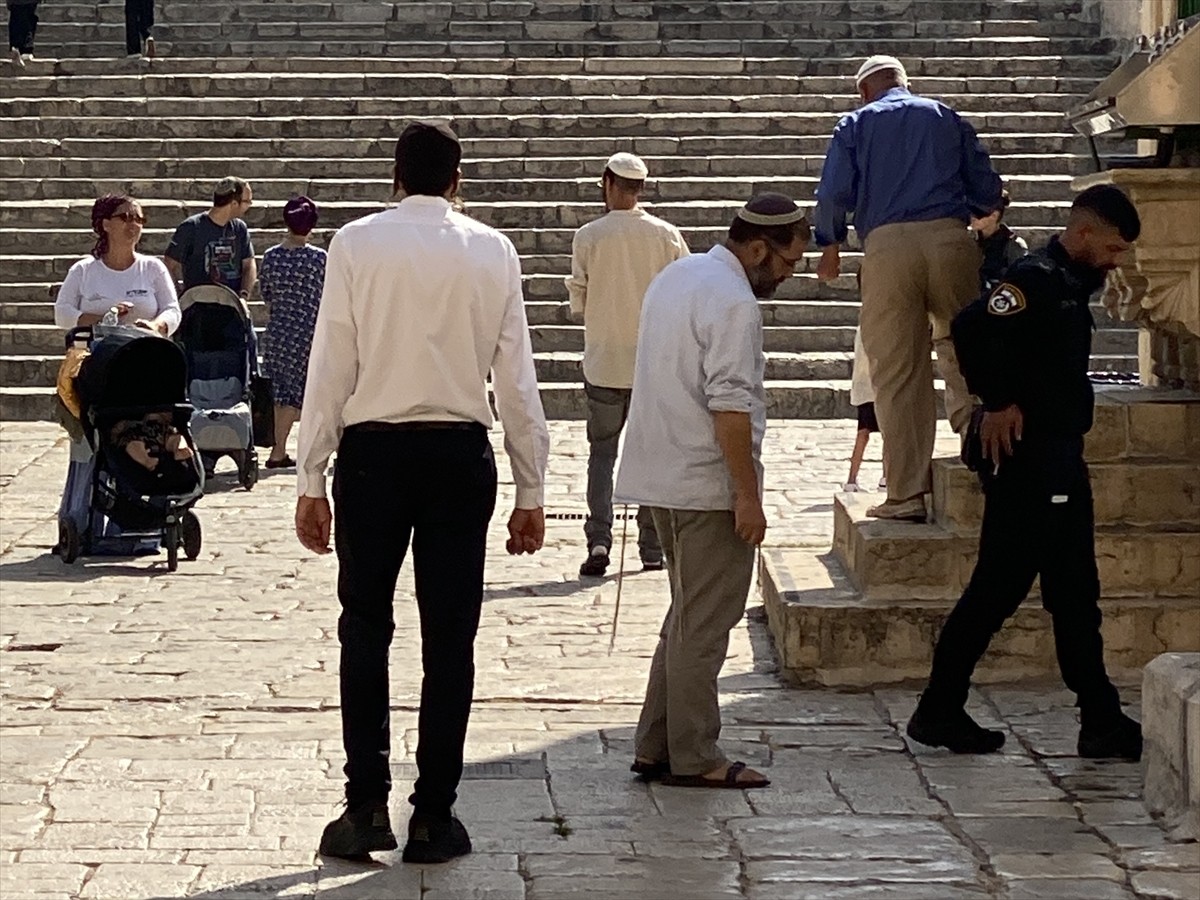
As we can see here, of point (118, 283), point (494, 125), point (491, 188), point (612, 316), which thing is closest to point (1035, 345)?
point (612, 316)

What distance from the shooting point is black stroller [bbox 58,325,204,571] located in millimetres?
9672

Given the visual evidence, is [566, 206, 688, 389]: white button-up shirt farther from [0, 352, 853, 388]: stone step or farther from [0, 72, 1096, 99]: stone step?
[0, 72, 1096, 99]: stone step

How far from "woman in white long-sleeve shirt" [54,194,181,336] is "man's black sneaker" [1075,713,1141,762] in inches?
197

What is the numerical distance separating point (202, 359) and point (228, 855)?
6.50m

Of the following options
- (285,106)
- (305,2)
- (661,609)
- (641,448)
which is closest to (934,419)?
(661,609)

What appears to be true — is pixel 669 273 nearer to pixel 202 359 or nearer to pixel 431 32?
pixel 202 359

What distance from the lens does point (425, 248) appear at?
544 cm

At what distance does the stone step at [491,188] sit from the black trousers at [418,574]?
1218 centimetres

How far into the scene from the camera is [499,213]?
1739cm

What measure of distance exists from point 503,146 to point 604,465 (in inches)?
363

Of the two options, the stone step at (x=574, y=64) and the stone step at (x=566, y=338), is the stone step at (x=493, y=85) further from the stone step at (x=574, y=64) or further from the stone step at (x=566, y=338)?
the stone step at (x=566, y=338)

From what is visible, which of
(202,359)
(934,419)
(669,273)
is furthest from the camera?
(202,359)

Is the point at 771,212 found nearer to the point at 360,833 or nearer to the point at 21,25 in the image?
the point at 360,833

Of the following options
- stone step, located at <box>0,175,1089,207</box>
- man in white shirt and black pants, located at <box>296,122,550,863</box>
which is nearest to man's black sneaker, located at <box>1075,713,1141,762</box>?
man in white shirt and black pants, located at <box>296,122,550,863</box>
